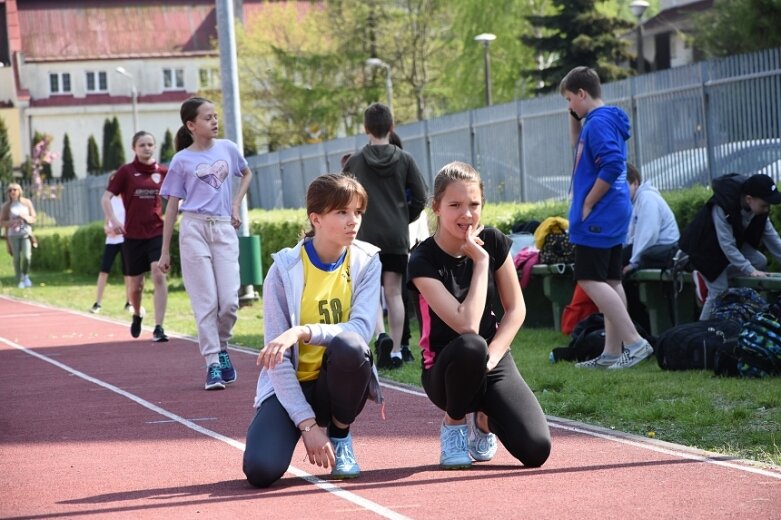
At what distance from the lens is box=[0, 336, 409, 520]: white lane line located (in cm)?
626

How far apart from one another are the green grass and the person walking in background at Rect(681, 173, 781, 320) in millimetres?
866

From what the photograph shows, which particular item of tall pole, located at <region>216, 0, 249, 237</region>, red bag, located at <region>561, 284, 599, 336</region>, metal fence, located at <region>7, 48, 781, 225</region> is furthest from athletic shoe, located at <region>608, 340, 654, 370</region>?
tall pole, located at <region>216, 0, 249, 237</region>

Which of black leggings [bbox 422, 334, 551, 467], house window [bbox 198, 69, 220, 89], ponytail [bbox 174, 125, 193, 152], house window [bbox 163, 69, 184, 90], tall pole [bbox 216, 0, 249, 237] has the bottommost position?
black leggings [bbox 422, 334, 551, 467]

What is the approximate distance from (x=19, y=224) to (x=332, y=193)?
2307 centimetres

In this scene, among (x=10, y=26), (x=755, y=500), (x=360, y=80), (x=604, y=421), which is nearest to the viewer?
(x=755, y=500)

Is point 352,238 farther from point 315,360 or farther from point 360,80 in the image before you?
point 360,80

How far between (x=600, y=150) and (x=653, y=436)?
3501mm

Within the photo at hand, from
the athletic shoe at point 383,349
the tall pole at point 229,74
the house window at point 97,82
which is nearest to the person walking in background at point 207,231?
the athletic shoe at point 383,349

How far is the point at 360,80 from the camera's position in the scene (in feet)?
218

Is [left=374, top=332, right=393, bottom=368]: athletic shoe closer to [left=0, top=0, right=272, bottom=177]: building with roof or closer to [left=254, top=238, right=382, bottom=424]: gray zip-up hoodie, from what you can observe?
[left=254, top=238, right=382, bottom=424]: gray zip-up hoodie

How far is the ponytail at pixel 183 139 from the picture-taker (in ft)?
37.7

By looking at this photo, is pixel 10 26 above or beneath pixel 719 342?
above

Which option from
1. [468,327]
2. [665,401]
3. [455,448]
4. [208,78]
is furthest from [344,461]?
[208,78]

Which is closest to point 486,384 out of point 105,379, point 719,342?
point 719,342
